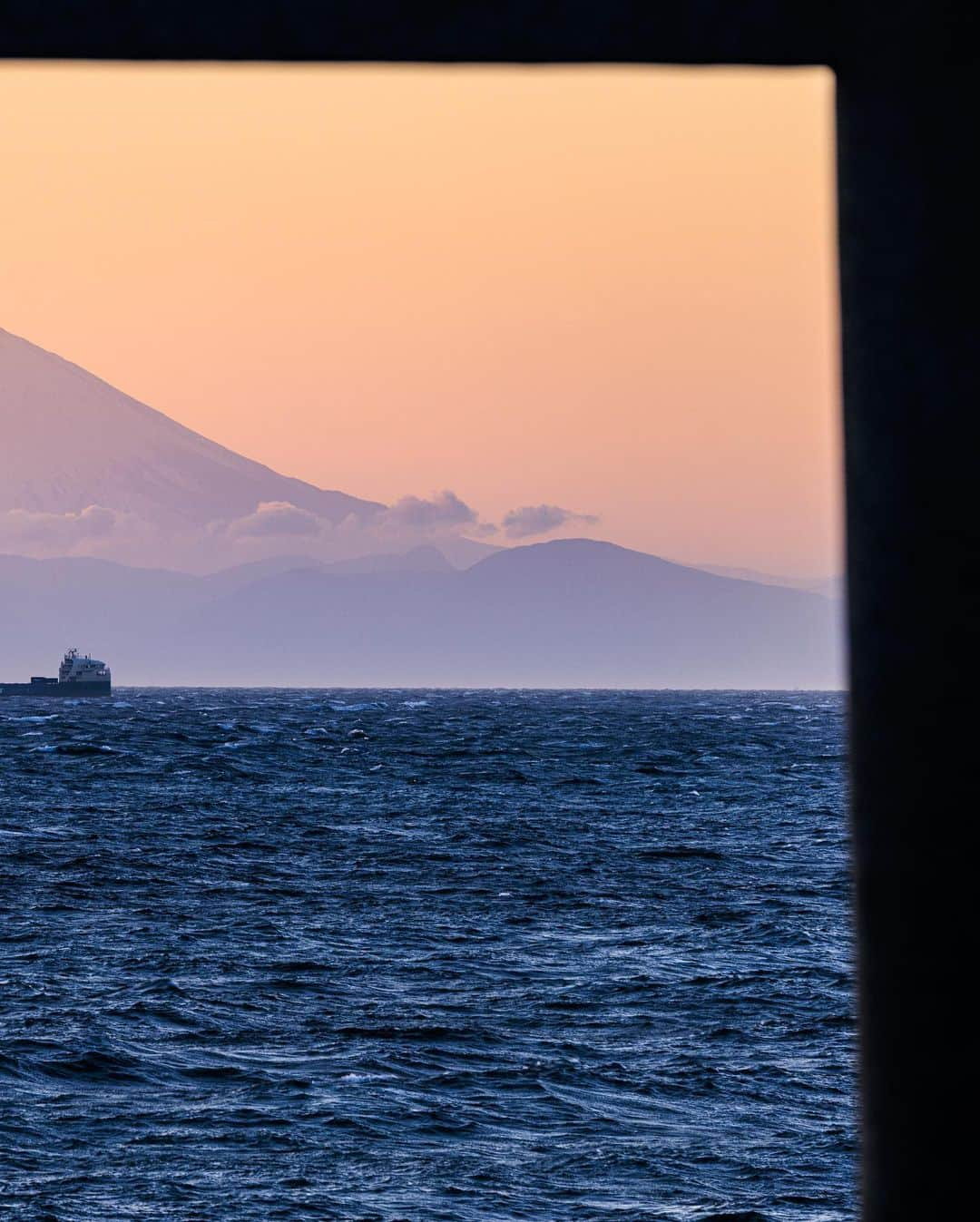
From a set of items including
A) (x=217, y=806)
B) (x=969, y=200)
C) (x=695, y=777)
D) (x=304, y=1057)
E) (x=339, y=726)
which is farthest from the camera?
(x=339, y=726)

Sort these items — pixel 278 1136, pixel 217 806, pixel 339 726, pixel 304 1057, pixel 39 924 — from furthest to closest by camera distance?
A: pixel 339 726 → pixel 217 806 → pixel 39 924 → pixel 304 1057 → pixel 278 1136

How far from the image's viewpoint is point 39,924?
36.9m

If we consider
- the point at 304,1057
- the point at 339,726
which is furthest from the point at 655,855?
the point at 339,726

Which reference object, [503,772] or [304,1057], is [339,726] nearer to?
[503,772]

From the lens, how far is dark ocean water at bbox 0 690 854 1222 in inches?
789

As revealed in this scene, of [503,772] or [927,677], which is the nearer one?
[927,677]

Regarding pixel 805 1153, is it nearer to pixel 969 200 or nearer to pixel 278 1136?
pixel 278 1136

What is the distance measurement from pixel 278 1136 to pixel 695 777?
205 ft

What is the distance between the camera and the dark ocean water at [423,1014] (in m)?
20.0

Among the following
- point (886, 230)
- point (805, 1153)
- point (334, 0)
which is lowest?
point (805, 1153)

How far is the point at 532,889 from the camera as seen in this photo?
Answer: 4256cm

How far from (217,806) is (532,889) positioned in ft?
87.9

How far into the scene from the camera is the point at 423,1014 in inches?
1089

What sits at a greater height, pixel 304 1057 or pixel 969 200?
pixel 969 200
